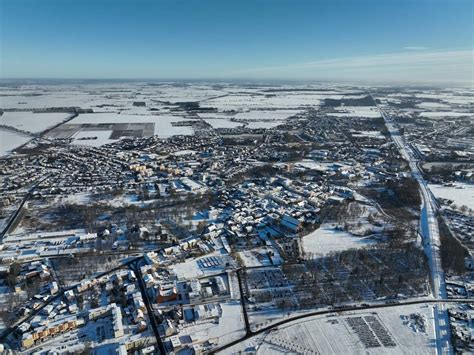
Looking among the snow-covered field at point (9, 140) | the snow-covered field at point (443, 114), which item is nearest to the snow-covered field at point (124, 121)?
the snow-covered field at point (9, 140)

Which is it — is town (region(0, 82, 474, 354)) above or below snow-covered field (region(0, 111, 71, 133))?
below

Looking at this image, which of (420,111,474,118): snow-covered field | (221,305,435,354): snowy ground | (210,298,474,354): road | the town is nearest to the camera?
(221,305,435,354): snowy ground

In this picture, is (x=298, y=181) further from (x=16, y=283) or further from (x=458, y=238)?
(x=16, y=283)

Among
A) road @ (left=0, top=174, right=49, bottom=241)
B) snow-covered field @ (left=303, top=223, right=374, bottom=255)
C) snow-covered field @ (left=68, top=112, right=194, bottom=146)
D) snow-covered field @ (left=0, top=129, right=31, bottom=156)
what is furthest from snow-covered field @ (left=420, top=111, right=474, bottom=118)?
snow-covered field @ (left=0, top=129, right=31, bottom=156)

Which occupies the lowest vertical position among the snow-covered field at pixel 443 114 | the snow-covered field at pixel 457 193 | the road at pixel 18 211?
the snow-covered field at pixel 457 193

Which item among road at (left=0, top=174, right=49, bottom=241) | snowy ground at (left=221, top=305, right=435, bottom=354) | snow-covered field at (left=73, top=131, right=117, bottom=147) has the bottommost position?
snowy ground at (left=221, top=305, right=435, bottom=354)

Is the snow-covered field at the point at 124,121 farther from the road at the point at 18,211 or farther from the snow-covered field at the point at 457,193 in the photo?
the snow-covered field at the point at 457,193

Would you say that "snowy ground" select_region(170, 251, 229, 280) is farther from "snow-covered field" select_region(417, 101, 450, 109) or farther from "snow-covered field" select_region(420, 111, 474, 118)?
"snow-covered field" select_region(417, 101, 450, 109)
